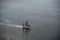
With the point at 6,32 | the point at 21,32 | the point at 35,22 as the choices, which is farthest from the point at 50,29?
the point at 6,32

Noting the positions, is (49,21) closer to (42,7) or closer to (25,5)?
(42,7)

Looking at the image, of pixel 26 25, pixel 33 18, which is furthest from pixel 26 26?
pixel 33 18

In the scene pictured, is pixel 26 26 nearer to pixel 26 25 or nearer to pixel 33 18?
pixel 26 25

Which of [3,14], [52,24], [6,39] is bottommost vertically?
[6,39]

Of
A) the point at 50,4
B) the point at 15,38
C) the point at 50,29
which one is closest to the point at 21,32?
the point at 15,38

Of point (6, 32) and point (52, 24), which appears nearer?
point (6, 32)

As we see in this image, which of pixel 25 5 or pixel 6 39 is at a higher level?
pixel 25 5

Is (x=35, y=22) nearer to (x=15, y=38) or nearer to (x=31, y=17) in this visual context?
(x=31, y=17)
